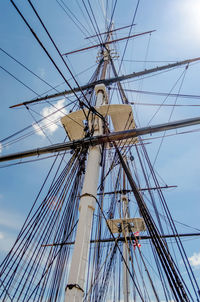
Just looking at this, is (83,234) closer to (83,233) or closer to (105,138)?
(83,233)

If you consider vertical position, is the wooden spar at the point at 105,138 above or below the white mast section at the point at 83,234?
above

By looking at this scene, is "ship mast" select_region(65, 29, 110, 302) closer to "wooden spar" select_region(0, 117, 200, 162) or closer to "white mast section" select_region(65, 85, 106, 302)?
"white mast section" select_region(65, 85, 106, 302)

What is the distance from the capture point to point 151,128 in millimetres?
4152

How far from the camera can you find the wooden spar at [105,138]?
3.99 metres

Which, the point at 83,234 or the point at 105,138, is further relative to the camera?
the point at 105,138

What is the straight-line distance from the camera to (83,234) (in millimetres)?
2828

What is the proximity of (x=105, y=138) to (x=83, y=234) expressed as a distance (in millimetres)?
1914

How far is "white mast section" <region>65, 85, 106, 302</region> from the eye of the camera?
92.7 inches

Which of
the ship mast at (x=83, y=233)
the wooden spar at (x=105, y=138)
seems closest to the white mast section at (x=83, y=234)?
the ship mast at (x=83, y=233)

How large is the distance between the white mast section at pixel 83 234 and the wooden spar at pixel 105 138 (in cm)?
18

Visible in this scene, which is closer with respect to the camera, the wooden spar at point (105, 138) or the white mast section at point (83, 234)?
the white mast section at point (83, 234)

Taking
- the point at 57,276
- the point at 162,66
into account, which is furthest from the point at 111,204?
the point at 57,276

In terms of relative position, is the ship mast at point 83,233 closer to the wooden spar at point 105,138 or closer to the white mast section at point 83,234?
the white mast section at point 83,234

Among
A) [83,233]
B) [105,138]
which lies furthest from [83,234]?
[105,138]
